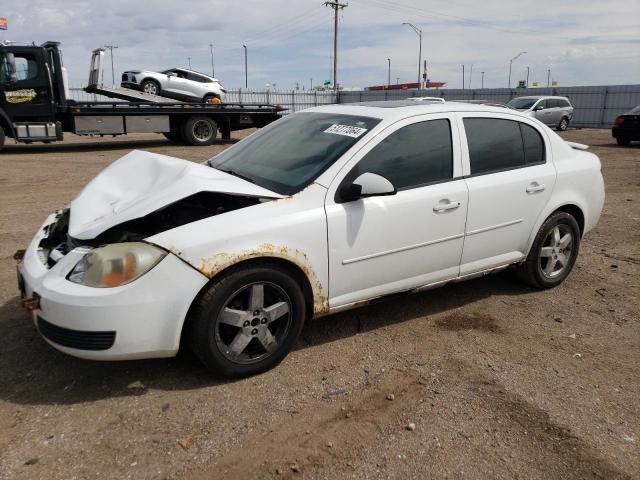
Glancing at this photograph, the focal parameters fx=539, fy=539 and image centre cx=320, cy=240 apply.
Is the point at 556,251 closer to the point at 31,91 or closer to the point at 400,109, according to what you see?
the point at 400,109

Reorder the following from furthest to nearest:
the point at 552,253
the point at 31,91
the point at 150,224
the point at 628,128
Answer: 1. the point at 628,128
2. the point at 31,91
3. the point at 552,253
4. the point at 150,224

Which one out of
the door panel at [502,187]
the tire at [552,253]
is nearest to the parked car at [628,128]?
the tire at [552,253]

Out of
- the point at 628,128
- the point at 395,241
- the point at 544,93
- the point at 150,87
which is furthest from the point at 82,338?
the point at 544,93

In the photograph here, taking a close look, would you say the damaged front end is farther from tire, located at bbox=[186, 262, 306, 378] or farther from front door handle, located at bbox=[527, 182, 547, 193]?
front door handle, located at bbox=[527, 182, 547, 193]

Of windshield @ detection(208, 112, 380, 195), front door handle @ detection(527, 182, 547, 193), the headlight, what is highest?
windshield @ detection(208, 112, 380, 195)

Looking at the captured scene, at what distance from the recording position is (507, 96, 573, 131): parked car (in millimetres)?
21938

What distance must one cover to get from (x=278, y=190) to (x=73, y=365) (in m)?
1.63

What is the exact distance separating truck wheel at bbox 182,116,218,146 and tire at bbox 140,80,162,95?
4.32 m

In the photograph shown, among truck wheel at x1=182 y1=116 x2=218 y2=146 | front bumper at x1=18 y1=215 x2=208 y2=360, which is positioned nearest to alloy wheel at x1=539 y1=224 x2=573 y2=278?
front bumper at x1=18 y1=215 x2=208 y2=360

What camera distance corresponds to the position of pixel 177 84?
68.1 feet

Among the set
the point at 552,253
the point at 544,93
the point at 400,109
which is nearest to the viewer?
the point at 400,109

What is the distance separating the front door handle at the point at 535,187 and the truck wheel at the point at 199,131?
46.8ft

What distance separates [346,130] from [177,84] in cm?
1878

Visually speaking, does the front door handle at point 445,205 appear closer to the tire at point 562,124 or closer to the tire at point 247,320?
the tire at point 247,320
